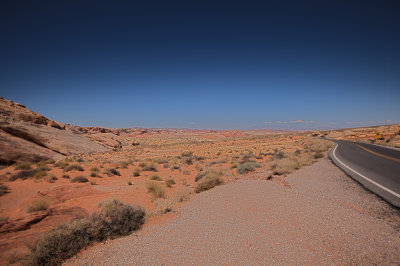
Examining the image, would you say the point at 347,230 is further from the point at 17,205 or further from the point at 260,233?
the point at 17,205

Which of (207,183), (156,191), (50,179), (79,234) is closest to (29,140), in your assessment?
(50,179)

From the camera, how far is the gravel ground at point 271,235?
8.70ft

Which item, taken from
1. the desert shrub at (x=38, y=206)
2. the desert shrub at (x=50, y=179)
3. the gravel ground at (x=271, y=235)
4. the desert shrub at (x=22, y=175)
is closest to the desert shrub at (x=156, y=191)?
the gravel ground at (x=271, y=235)

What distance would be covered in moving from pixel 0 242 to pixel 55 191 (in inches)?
160

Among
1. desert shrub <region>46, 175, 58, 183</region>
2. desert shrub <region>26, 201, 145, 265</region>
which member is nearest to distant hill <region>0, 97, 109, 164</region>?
desert shrub <region>46, 175, 58, 183</region>

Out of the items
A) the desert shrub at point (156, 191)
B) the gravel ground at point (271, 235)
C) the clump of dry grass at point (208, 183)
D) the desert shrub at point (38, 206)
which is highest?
the gravel ground at point (271, 235)

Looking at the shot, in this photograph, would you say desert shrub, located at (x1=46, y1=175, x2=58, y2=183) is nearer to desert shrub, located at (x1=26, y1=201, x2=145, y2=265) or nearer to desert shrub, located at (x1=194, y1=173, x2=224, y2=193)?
desert shrub, located at (x1=26, y1=201, x2=145, y2=265)

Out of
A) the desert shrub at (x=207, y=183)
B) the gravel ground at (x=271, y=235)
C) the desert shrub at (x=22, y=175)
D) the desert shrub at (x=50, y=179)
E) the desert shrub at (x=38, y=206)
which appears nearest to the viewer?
the gravel ground at (x=271, y=235)

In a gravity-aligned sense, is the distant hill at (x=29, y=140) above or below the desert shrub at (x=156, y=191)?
above

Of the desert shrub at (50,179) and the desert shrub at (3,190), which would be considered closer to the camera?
the desert shrub at (3,190)

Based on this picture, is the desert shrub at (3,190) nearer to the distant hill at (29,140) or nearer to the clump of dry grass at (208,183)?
the distant hill at (29,140)

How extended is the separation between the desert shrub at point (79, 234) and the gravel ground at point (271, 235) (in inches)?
10.0

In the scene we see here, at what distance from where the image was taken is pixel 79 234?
364 cm

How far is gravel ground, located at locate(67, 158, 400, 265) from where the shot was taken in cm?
265
